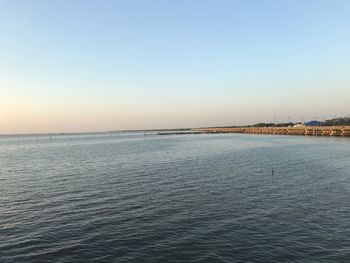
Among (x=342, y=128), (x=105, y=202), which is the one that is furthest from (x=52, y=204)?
(x=342, y=128)

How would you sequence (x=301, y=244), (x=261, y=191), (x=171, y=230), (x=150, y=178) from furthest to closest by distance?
(x=150, y=178)
(x=261, y=191)
(x=171, y=230)
(x=301, y=244)

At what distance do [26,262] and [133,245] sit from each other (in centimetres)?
473

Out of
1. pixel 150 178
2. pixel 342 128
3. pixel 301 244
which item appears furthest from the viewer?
pixel 342 128

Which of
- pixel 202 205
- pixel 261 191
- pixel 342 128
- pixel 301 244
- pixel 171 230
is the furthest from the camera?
pixel 342 128

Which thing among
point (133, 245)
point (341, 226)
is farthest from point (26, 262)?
point (341, 226)

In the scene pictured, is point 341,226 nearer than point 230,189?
Yes

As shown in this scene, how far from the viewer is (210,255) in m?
15.9

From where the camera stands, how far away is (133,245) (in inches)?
680

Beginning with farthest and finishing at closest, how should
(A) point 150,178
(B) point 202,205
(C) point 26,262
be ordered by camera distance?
(A) point 150,178
(B) point 202,205
(C) point 26,262

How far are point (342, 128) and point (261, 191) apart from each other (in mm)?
106364

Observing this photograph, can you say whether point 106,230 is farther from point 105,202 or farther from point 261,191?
point 261,191

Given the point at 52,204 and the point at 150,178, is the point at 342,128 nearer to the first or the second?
the point at 150,178

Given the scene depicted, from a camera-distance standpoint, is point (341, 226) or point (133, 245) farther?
point (341, 226)

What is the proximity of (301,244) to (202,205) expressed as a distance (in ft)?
28.7
